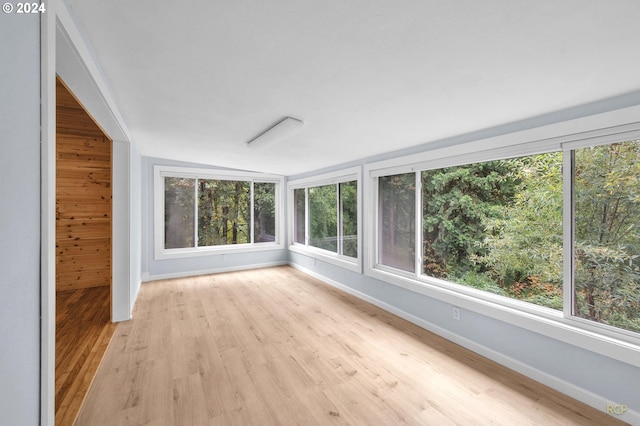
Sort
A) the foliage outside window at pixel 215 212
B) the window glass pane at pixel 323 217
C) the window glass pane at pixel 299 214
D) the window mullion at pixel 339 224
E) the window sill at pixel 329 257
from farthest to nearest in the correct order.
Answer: the window glass pane at pixel 299 214 → the foliage outside window at pixel 215 212 → the window glass pane at pixel 323 217 → the window mullion at pixel 339 224 → the window sill at pixel 329 257

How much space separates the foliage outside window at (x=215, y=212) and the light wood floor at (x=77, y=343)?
1494 mm

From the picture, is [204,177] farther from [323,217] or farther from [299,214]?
[323,217]

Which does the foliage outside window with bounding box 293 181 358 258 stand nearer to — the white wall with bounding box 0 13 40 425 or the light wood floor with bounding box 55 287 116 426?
the light wood floor with bounding box 55 287 116 426

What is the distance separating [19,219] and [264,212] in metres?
5.16

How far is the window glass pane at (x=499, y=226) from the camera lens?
221 cm

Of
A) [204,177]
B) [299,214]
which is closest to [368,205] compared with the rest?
[299,214]

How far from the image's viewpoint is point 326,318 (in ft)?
10.5

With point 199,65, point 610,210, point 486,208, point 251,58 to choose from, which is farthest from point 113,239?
point 610,210

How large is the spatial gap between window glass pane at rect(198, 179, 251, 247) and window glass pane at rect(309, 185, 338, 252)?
4.69 feet

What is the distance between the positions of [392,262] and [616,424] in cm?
219

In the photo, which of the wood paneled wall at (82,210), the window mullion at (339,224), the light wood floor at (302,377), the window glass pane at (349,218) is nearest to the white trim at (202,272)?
the wood paneled wall at (82,210)

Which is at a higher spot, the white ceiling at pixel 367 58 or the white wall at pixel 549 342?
the white ceiling at pixel 367 58

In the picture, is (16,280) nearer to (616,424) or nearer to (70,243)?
(616,424)

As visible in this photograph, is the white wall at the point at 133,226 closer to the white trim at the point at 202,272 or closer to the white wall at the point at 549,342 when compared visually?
the white trim at the point at 202,272
